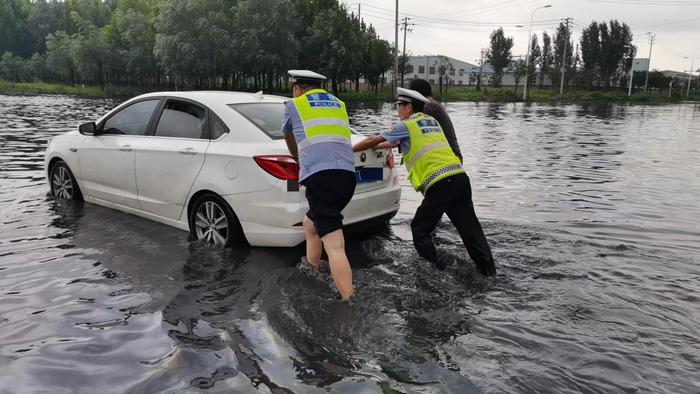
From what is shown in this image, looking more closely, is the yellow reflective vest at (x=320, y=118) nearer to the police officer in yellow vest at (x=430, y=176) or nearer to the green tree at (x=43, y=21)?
the police officer in yellow vest at (x=430, y=176)

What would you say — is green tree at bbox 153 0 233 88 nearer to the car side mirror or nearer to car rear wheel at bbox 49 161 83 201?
car rear wheel at bbox 49 161 83 201

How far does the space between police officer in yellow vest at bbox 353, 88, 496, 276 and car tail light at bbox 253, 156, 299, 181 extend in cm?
58

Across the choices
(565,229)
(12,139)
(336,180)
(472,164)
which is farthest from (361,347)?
(12,139)

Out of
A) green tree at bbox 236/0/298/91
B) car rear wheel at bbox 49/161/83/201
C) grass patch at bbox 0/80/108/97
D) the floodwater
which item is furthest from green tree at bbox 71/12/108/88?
the floodwater

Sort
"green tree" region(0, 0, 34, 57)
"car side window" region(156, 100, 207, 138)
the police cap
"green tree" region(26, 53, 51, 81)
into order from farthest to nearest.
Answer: "green tree" region(0, 0, 34, 57) < "green tree" region(26, 53, 51, 81) < "car side window" region(156, 100, 207, 138) < the police cap

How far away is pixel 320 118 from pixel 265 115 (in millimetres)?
1458

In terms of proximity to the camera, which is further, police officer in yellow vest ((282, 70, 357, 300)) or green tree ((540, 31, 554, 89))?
green tree ((540, 31, 554, 89))

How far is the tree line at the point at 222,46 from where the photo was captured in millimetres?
52656

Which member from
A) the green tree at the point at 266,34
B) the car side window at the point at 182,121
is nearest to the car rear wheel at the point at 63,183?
the car side window at the point at 182,121

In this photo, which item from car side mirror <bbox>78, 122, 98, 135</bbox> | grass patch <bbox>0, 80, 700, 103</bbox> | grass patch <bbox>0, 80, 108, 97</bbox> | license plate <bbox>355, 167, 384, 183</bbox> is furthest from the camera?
grass patch <bbox>0, 80, 108, 97</bbox>

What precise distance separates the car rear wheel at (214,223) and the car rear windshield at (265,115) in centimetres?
83

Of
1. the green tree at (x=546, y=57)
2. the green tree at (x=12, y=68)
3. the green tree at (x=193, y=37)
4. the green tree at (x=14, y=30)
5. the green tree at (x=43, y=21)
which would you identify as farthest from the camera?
the green tree at (x=43, y=21)

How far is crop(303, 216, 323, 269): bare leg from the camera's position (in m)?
4.47

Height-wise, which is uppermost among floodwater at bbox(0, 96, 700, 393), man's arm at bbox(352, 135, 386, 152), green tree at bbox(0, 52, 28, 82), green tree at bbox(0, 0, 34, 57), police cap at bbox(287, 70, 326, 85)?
green tree at bbox(0, 0, 34, 57)
